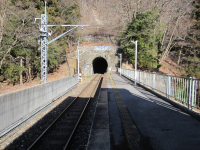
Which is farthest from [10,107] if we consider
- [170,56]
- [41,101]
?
[170,56]

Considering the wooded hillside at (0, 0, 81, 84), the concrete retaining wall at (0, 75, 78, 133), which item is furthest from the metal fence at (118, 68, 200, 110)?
the wooded hillside at (0, 0, 81, 84)

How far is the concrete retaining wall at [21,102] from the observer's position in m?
5.48

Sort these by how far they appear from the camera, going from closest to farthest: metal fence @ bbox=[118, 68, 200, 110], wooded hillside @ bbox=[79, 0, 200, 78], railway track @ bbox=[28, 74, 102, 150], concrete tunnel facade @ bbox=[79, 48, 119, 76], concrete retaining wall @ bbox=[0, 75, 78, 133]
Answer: railway track @ bbox=[28, 74, 102, 150]
concrete retaining wall @ bbox=[0, 75, 78, 133]
metal fence @ bbox=[118, 68, 200, 110]
wooded hillside @ bbox=[79, 0, 200, 78]
concrete tunnel facade @ bbox=[79, 48, 119, 76]

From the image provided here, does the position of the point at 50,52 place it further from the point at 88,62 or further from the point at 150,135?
the point at 150,135

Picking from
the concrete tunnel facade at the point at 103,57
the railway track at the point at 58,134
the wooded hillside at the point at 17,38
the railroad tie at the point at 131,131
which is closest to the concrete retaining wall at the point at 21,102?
the railway track at the point at 58,134

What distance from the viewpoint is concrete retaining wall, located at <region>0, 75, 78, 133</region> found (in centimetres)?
548

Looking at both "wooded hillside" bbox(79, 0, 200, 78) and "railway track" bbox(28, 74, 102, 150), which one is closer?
"railway track" bbox(28, 74, 102, 150)

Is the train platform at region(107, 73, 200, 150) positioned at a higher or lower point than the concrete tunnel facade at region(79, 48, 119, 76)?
lower

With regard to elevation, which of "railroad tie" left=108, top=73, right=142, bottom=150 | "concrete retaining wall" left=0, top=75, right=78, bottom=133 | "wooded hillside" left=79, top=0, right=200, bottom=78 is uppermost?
"wooded hillside" left=79, top=0, right=200, bottom=78

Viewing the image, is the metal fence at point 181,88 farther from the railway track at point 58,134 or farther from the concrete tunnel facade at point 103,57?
the concrete tunnel facade at point 103,57

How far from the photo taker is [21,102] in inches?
260

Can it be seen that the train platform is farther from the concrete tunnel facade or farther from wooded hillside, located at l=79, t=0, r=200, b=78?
the concrete tunnel facade

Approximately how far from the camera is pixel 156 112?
6.95 metres

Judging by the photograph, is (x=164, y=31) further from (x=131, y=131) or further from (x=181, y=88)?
(x=131, y=131)
